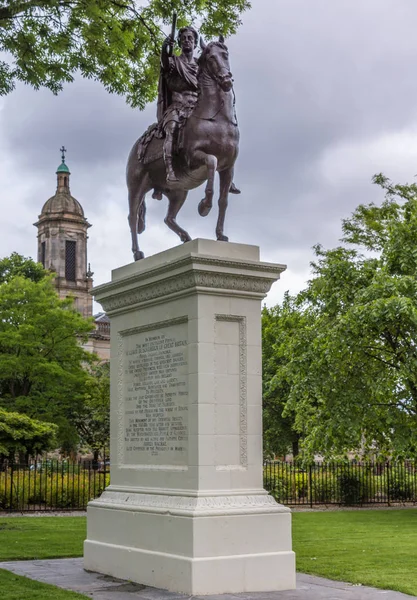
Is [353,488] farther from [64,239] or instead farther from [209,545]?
[64,239]

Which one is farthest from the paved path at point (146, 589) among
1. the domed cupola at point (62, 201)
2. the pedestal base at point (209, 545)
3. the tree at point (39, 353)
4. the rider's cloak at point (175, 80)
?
the domed cupola at point (62, 201)

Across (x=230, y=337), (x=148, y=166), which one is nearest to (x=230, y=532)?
(x=230, y=337)

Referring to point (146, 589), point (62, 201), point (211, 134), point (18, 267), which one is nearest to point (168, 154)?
point (211, 134)

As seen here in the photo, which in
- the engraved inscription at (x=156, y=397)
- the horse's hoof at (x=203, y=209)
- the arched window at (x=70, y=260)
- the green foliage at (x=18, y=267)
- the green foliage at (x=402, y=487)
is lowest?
the green foliage at (x=402, y=487)

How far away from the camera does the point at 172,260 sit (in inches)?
456

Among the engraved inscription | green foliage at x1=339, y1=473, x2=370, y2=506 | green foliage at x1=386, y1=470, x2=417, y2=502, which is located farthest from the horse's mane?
green foliage at x1=386, y1=470, x2=417, y2=502

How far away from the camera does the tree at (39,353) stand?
164ft

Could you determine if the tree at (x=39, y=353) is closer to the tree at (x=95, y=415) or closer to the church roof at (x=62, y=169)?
the tree at (x=95, y=415)

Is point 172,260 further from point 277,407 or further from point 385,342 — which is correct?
point 277,407

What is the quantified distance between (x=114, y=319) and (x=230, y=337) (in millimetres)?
2481

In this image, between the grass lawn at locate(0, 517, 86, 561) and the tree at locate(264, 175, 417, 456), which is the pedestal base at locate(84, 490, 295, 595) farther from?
the tree at locate(264, 175, 417, 456)

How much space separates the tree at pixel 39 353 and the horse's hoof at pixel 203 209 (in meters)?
38.3

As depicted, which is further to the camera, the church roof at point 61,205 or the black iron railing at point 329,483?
the church roof at point 61,205

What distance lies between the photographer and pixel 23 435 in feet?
96.3
